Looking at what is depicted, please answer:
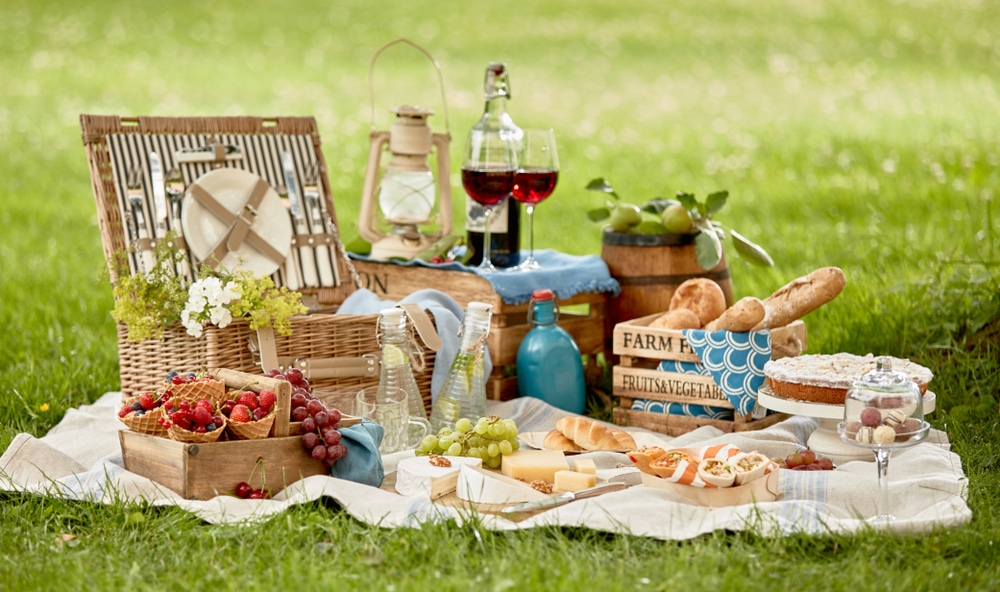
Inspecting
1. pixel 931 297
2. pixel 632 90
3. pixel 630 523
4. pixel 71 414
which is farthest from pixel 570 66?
pixel 630 523

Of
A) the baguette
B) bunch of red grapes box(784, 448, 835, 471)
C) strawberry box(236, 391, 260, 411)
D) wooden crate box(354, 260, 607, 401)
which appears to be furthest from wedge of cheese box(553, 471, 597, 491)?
wooden crate box(354, 260, 607, 401)

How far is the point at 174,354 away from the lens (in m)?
3.71

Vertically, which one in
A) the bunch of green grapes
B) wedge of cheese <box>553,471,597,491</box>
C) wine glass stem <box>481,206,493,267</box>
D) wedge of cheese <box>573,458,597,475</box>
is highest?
wine glass stem <box>481,206,493,267</box>

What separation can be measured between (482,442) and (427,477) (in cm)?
26

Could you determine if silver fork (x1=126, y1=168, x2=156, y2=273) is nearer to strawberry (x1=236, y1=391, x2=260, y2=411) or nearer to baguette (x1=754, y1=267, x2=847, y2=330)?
strawberry (x1=236, y1=391, x2=260, y2=411)

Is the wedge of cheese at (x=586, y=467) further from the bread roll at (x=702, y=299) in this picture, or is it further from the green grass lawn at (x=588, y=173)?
the bread roll at (x=702, y=299)

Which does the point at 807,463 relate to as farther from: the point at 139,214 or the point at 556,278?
the point at 139,214

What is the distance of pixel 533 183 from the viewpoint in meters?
4.14

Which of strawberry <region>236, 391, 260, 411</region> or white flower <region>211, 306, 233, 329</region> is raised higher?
white flower <region>211, 306, 233, 329</region>

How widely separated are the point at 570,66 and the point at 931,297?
10055mm

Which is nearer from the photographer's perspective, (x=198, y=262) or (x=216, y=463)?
(x=216, y=463)

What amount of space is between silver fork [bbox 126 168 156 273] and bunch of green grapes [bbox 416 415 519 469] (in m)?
1.31

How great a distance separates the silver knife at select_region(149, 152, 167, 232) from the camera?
4.04m

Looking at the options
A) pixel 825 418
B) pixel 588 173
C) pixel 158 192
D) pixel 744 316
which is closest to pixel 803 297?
pixel 744 316
